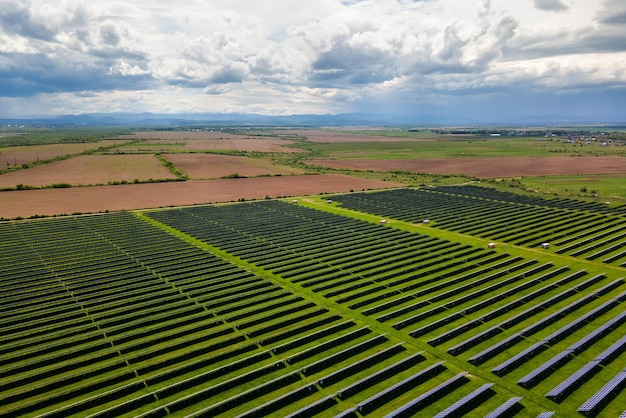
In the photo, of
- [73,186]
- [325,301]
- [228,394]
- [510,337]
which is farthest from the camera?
[73,186]

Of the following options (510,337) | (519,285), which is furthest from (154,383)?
(519,285)

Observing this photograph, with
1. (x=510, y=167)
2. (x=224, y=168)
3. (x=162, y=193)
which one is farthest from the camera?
(x=510, y=167)

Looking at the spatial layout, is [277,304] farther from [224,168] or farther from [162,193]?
[224,168]

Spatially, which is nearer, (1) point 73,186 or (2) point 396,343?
(2) point 396,343

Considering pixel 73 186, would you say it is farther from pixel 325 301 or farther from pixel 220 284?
pixel 325 301

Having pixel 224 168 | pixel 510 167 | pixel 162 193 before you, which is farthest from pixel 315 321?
pixel 510 167

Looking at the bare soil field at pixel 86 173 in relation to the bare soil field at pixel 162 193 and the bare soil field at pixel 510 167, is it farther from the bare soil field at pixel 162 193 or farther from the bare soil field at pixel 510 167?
the bare soil field at pixel 510 167

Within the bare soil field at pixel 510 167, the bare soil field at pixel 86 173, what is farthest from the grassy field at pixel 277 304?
the bare soil field at pixel 510 167
